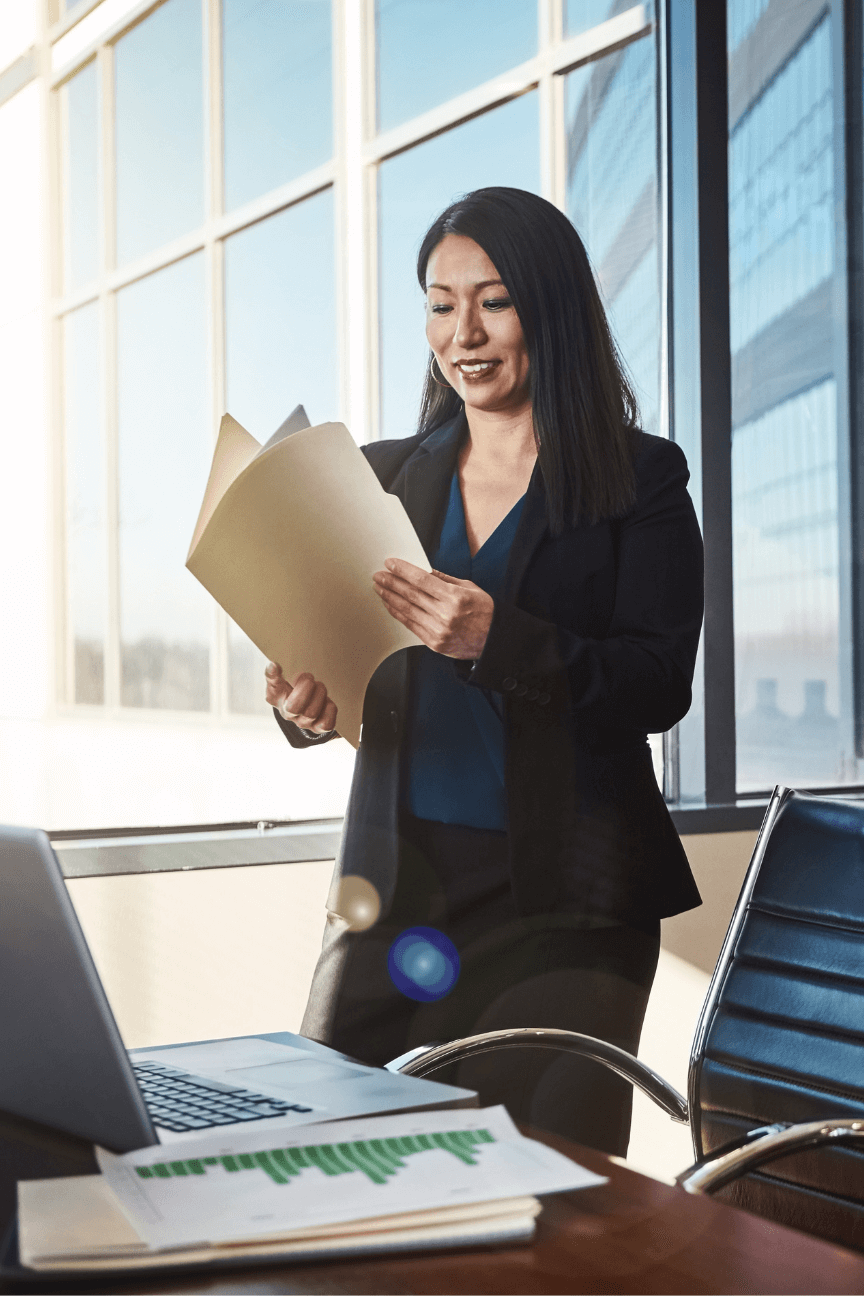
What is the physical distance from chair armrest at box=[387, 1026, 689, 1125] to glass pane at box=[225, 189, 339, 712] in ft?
3.36

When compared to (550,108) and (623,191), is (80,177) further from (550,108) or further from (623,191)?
(623,191)

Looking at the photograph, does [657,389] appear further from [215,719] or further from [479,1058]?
[479,1058]

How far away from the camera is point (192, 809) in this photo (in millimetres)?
2195

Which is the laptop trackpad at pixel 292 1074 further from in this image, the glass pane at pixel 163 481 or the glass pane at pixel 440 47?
the glass pane at pixel 440 47

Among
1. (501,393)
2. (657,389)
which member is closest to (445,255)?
(501,393)

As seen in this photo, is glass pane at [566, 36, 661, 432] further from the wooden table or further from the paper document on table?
the wooden table

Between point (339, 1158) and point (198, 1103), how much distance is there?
0.69 feet

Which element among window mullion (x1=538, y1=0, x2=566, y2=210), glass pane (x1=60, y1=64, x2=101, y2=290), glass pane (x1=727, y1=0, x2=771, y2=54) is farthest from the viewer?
glass pane (x1=727, y1=0, x2=771, y2=54)

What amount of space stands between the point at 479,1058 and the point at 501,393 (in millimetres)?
955

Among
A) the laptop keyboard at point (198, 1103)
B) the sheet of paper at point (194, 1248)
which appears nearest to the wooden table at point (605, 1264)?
the sheet of paper at point (194, 1248)

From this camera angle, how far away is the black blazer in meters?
1.67

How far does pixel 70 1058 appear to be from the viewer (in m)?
0.80

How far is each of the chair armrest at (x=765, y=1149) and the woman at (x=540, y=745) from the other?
0.54 m

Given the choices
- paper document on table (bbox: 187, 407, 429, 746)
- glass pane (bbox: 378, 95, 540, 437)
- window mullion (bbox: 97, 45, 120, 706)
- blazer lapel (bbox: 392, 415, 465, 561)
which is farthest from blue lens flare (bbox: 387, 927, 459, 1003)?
glass pane (bbox: 378, 95, 540, 437)
